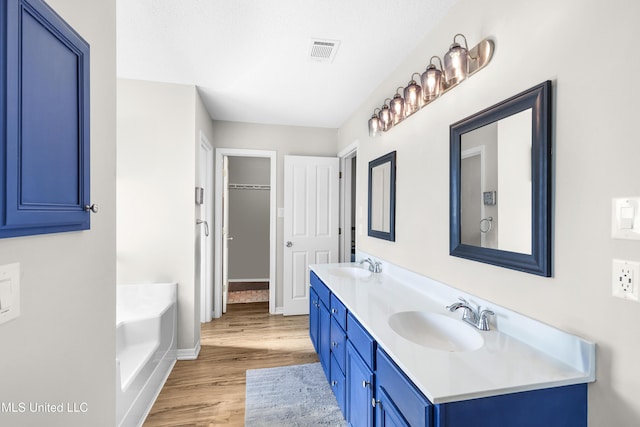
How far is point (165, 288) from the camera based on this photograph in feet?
8.12

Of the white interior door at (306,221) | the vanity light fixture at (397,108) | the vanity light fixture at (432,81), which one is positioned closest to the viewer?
the vanity light fixture at (432,81)

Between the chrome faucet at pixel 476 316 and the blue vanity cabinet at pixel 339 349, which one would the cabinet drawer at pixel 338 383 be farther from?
the chrome faucet at pixel 476 316

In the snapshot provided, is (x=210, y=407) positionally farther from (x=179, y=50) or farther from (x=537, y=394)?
(x=179, y=50)

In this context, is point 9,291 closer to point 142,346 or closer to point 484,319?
point 484,319

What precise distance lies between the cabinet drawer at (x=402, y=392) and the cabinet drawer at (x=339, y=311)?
1.62 feet

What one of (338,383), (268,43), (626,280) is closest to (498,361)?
(626,280)

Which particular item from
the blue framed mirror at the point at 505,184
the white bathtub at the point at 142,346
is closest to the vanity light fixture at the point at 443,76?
the blue framed mirror at the point at 505,184

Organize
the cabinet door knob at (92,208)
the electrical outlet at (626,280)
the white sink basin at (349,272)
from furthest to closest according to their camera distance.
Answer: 1. the white sink basin at (349,272)
2. the cabinet door knob at (92,208)
3. the electrical outlet at (626,280)

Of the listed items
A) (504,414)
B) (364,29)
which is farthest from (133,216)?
(504,414)

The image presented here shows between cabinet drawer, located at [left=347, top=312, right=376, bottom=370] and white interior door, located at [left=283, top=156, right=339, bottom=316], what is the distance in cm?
205

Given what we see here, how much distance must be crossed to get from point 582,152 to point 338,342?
154 cm

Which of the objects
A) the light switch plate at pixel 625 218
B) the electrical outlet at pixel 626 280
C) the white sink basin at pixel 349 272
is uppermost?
the light switch plate at pixel 625 218

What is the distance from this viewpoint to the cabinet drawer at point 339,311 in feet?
5.64

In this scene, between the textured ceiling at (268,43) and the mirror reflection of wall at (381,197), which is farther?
the mirror reflection of wall at (381,197)
